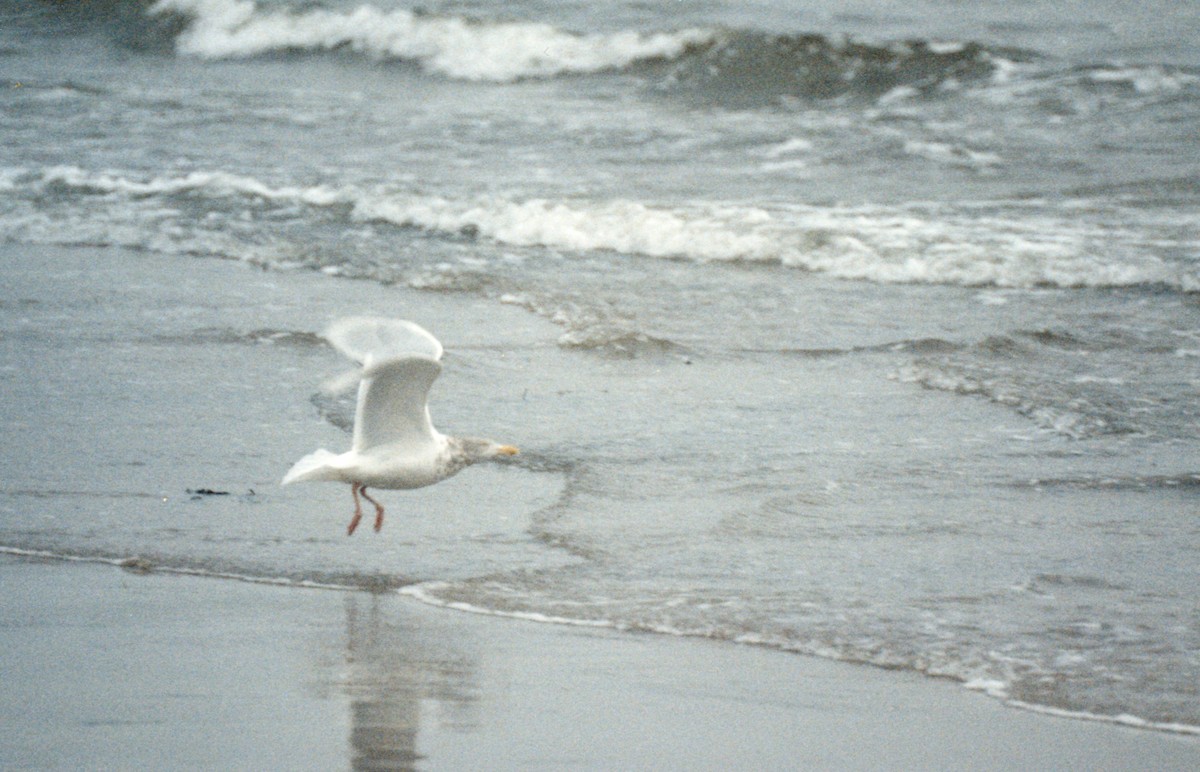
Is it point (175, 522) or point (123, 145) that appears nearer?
point (175, 522)

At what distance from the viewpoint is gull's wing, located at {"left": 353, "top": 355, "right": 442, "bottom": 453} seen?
4.55m

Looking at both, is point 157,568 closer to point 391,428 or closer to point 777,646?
point 391,428

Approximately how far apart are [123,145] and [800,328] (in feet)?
21.1

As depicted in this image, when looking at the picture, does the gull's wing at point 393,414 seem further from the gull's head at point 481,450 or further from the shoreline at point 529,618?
the shoreline at point 529,618

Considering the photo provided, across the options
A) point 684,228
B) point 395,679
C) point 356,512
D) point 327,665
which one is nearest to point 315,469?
point 356,512

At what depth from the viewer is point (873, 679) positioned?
12.2 feet

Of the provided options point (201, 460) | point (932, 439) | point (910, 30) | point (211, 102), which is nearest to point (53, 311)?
point (201, 460)

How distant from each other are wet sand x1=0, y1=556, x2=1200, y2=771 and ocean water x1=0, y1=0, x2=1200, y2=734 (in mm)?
167

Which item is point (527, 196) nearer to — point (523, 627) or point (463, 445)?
point (463, 445)

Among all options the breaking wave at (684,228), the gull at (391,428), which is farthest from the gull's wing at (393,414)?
the breaking wave at (684,228)

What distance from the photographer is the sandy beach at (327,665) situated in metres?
3.31

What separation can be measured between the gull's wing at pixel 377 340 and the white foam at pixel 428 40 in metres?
10.5

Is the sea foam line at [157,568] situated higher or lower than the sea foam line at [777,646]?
lower

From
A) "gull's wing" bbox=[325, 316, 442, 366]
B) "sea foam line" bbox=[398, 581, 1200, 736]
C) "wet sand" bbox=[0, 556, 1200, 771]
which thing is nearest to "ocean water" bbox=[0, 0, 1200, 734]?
"sea foam line" bbox=[398, 581, 1200, 736]
